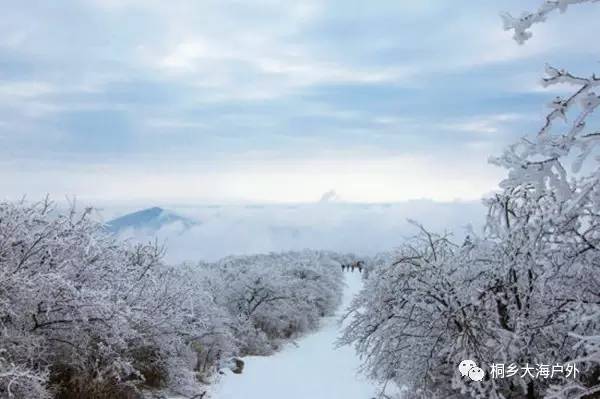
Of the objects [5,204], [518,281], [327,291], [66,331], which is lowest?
[327,291]

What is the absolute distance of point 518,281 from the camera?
8.88 m

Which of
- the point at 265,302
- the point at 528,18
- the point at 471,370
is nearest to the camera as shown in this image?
the point at 528,18

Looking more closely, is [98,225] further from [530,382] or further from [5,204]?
[530,382]

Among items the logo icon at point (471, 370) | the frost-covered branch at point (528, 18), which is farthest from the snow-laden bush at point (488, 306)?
the frost-covered branch at point (528, 18)

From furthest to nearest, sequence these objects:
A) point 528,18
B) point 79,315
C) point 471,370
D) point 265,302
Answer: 1. point 265,302
2. point 79,315
3. point 471,370
4. point 528,18

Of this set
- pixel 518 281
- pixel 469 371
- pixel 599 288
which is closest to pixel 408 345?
pixel 469 371

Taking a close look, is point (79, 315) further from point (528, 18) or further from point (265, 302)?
point (265, 302)

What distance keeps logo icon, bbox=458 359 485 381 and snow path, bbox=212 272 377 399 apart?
15.2 ft

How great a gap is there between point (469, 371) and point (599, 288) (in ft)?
7.31

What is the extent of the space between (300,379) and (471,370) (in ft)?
36.5

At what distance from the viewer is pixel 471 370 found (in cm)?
881

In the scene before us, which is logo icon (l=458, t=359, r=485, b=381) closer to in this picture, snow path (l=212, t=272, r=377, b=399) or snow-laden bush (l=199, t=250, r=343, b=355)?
snow path (l=212, t=272, r=377, b=399)

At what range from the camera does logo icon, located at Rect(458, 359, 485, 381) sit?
871 centimetres

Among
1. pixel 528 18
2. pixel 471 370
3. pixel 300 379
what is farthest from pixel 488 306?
pixel 300 379
